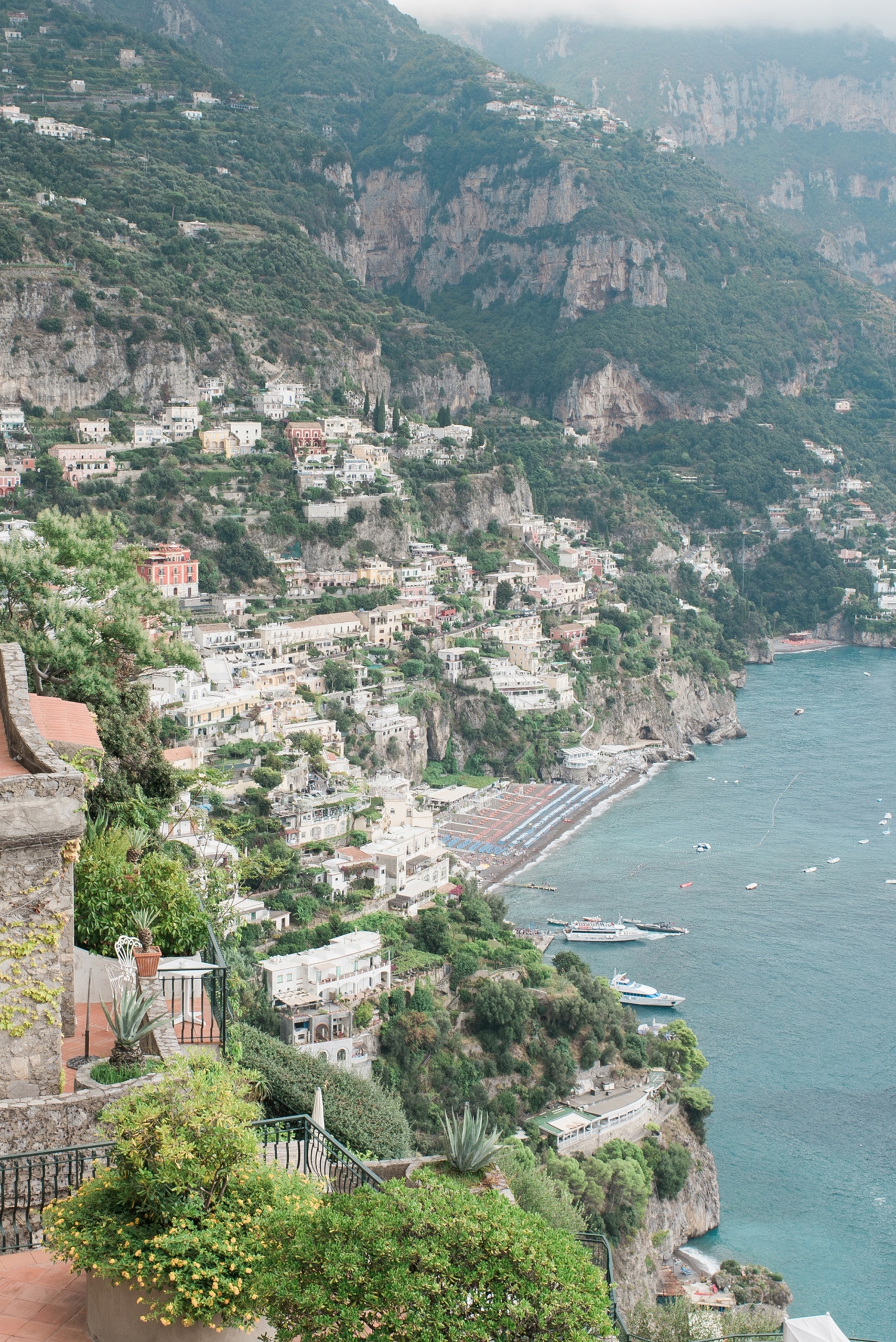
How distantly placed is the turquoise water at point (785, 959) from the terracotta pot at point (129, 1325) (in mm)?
17236

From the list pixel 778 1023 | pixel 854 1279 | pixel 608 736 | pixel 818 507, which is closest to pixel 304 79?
pixel 818 507

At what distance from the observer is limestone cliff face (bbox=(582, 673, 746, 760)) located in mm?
57375

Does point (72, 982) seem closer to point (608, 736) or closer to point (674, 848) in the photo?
point (674, 848)

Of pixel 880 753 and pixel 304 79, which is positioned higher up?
pixel 304 79

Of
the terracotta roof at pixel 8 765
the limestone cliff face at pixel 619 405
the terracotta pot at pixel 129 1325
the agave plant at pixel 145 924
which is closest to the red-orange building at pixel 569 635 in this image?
the limestone cliff face at pixel 619 405

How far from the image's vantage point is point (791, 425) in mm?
101938

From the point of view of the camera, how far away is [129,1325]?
5.22 metres

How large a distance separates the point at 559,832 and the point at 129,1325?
3954cm

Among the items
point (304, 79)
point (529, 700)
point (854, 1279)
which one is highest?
point (304, 79)

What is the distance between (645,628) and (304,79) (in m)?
82.6

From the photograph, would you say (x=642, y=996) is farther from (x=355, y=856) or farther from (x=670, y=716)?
(x=670, y=716)

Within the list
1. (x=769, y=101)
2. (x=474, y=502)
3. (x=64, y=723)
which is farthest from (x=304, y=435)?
(x=769, y=101)

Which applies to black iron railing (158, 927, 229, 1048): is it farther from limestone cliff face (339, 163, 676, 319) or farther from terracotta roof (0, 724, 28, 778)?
limestone cliff face (339, 163, 676, 319)

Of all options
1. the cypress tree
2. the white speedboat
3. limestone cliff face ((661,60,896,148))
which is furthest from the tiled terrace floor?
limestone cliff face ((661,60,896,148))
